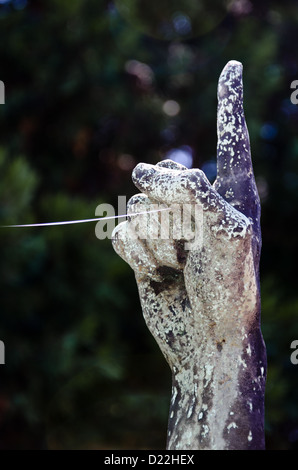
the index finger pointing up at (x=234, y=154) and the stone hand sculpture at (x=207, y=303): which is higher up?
the index finger pointing up at (x=234, y=154)

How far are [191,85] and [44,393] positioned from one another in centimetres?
209

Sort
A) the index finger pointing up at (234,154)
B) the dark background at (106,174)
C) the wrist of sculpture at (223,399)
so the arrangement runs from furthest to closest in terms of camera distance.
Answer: the dark background at (106,174) → the index finger pointing up at (234,154) → the wrist of sculpture at (223,399)

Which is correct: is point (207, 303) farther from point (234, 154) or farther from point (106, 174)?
point (106, 174)

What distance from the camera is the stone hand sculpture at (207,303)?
114 cm

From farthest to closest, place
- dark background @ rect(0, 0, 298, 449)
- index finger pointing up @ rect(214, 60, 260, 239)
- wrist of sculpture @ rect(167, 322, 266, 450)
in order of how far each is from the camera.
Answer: dark background @ rect(0, 0, 298, 449), index finger pointing up @ rect(214, 60, 260, 239), wrist of sculpture @ rect(167, 322, 266, 450)

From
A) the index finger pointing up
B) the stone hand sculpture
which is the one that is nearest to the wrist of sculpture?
the stone hand sculpture

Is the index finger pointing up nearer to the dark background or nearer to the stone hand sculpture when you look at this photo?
the stone hand sculpture

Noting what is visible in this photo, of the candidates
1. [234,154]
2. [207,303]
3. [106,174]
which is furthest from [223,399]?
[106,174]

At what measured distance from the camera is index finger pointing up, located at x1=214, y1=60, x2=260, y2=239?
1282 millimetres

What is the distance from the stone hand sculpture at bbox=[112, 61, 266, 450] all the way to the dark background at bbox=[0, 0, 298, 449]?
1.82m

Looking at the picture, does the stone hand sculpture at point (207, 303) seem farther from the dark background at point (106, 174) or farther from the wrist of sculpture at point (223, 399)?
the dark background at point (106, 174)

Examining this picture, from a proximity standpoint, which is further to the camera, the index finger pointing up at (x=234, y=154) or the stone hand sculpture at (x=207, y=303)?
the index finger pointing up at (x=234, y=154)

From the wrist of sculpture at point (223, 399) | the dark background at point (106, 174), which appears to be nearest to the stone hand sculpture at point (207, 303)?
the wrist of sculpture at point (223, 399)

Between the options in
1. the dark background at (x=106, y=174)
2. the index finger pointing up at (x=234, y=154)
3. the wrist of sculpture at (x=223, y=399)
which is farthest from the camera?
the dark background at (x=106, y=174)
